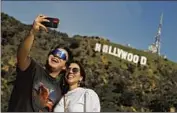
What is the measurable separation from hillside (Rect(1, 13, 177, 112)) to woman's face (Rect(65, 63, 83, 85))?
530 centimetres

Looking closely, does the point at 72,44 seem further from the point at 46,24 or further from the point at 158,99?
the point at 46,24

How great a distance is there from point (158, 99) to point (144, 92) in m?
0.81

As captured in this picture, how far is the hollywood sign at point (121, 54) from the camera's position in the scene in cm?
1112

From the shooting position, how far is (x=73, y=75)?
2.73 meters

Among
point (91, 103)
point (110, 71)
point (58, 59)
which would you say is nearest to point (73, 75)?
point (58, 59)

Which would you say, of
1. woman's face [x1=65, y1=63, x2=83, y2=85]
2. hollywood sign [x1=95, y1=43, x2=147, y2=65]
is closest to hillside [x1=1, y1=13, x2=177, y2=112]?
hollywood sign [x1=95, y1=43, x2=147, y2=65]

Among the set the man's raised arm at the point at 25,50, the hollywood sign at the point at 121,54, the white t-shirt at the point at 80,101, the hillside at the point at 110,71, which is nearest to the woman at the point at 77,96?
the white t-shirt at the point at 80,101

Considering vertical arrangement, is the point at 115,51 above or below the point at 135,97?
above

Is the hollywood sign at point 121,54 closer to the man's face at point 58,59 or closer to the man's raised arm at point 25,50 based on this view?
the man's face at point 58,59

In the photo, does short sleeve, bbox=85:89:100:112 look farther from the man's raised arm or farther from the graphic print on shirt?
the man's raised arm

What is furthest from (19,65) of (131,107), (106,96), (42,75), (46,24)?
(131,107)

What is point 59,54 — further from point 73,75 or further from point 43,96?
point 43,96

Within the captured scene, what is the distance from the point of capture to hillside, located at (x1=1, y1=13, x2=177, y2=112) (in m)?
9.23

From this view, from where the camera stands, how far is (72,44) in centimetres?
1095
